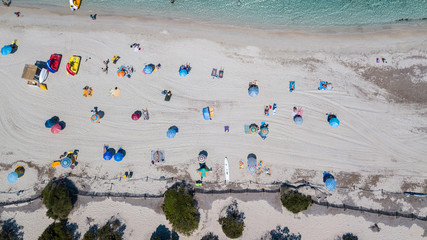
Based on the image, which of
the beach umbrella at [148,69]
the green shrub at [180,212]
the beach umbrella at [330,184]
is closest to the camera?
the green shrub at [180,212]

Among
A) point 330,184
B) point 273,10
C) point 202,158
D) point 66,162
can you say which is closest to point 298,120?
point 330,184

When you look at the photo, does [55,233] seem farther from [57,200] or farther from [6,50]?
[6,50]

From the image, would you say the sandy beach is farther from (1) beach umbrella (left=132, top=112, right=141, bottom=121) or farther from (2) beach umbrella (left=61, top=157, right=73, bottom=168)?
(2) beach umbrella (left=61, top=157, right=73, bottom=168)

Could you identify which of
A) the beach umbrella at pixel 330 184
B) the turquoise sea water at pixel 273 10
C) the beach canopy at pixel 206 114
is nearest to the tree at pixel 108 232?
the beach canopy at pixel 206 114

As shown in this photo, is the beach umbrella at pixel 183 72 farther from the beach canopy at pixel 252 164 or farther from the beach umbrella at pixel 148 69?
the beach canopy at pixel 252 164

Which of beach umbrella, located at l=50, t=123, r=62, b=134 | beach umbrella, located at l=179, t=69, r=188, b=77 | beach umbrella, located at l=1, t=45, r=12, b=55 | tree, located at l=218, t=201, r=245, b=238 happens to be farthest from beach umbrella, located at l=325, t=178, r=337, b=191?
beach umbrella, located at l=1, t=45, r=12, b=55

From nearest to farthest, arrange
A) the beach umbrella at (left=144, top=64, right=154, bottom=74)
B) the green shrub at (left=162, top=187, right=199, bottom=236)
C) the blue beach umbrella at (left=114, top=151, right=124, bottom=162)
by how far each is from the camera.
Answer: the green shrub at (left=162, top=187, right=199, bottom=236), the blue beach umbrella at (left=114, top=151, right=124, bottom=162), the beach umbrella at (left=144, top=64, right=154, bottom=74)
